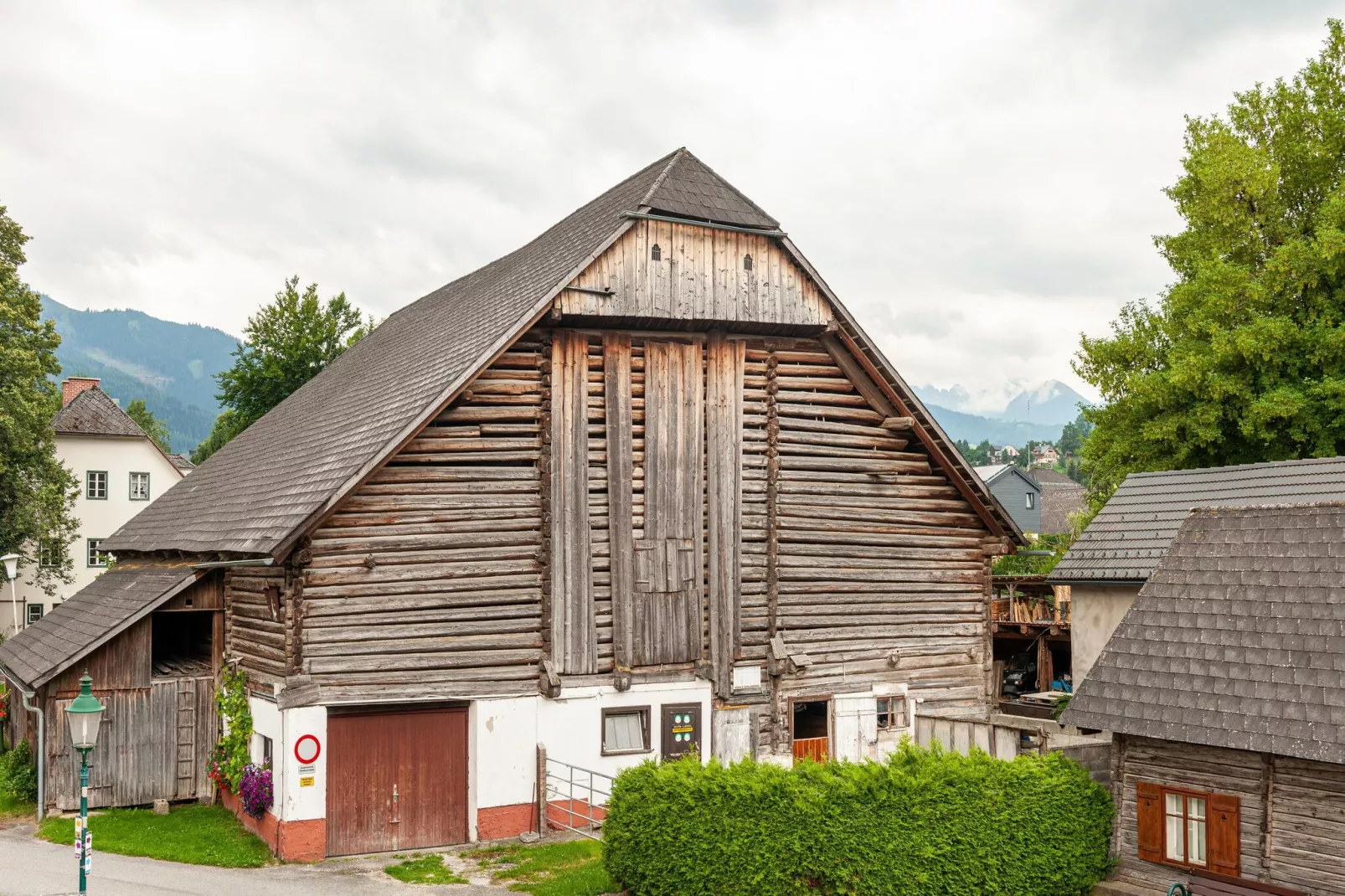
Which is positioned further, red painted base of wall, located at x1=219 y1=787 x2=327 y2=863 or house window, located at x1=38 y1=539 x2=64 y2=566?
house window, located at x1=38 y1=539 x2=64 y2=566

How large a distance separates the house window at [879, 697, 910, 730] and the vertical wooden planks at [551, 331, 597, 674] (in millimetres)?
5992

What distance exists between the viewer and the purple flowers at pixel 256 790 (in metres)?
18.3

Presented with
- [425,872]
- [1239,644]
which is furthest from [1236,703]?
[425,872]

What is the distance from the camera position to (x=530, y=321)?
19266mm

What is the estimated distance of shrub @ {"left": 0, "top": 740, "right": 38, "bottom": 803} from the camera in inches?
850

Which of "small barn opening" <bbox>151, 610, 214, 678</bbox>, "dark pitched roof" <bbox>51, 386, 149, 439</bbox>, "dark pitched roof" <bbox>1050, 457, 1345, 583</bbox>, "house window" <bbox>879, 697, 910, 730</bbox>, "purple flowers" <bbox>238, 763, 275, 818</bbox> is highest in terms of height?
"dark pitched roof" <bbox>51, 386, 149, 439</bbox>

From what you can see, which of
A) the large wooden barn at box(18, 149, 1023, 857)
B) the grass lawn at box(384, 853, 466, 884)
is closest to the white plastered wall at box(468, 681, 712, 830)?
the large wooden barn at box(18, 149, 1023, 857)

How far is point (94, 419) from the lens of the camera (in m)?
53.9

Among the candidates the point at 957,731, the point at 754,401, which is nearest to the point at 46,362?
the point at 754,401

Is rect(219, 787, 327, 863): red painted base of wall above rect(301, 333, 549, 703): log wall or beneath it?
beneath

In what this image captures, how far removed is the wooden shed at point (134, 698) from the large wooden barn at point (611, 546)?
1.09 meters

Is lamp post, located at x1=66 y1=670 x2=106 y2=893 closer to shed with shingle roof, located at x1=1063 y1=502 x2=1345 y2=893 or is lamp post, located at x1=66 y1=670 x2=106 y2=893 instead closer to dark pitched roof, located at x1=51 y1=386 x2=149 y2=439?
shed with shingle roof, located at x1=1063 y1=502 x2=1345 y2=893

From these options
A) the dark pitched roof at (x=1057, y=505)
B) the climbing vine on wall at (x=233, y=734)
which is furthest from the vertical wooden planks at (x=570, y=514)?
the dark pitched roof at (x=1057, y=505)

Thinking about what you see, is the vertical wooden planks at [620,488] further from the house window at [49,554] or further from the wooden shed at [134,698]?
the house window at [49,554]
